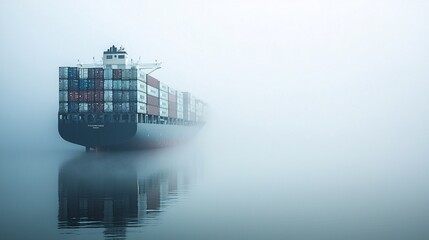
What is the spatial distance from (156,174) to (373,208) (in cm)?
1325

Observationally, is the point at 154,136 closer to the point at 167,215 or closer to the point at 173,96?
the point at 173,96

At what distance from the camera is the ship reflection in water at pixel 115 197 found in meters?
13.1

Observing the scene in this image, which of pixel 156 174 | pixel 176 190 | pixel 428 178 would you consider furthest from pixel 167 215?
pixel 428 178

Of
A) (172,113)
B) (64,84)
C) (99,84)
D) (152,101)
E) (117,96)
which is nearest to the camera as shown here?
(64,84)

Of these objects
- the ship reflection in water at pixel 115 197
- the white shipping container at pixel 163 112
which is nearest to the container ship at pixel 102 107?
the white shipping container at pixel 163 112

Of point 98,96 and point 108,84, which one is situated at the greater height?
point 108,84

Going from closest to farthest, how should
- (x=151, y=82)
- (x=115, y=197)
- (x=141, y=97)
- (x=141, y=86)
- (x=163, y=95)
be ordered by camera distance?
(x=115, y=197) → (x=141, y=97) → (x=141, y=86) → (x=151, y=82) → (x=163, y=95)

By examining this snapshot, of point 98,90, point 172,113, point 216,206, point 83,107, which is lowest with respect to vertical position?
point 216,206

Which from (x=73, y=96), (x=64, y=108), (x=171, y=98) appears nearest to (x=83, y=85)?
(x=73, y=96)

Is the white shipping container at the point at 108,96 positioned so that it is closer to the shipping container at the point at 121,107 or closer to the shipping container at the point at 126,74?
the shipping container at the point at 121,107

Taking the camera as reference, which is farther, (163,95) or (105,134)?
(163,95)

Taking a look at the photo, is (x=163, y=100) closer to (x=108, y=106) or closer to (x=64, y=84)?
(x=108, y=106)

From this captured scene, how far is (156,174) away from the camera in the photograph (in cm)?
2631

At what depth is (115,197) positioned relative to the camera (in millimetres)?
17578
